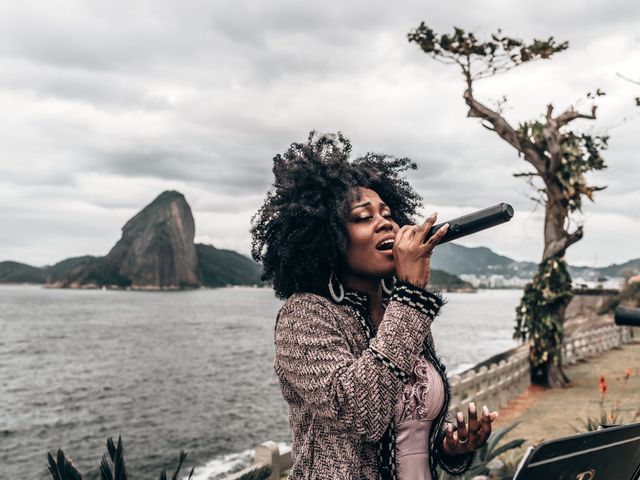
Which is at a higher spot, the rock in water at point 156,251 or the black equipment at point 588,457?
the rock in water at point 156,251

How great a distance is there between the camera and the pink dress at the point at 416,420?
183 centimetres

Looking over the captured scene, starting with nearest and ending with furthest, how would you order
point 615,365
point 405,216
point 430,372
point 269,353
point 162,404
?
point 430,372
point 405,216
point 615,365
point 162,404
point 269,353

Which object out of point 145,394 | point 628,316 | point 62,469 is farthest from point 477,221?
point 145,394

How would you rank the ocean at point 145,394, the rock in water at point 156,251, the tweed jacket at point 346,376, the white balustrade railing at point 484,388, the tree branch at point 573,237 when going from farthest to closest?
the rock in water at point 156,251 < the ocean at point 145,394 < the tree branch at point 573,237 < the white balustrade railing at point 484,388 < the tweed jacket at point 346,376

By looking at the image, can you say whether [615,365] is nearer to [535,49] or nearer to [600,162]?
[600,162]

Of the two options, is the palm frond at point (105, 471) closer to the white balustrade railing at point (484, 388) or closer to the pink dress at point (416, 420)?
the white balustrade railing at point (484, 388)

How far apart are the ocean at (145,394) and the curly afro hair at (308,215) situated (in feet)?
1.45

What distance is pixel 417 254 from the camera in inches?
68.6

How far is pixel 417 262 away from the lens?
5.70ft

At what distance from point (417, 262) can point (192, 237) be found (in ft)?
609

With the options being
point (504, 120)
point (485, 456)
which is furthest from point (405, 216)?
point (504, 120)

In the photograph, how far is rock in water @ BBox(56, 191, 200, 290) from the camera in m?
172

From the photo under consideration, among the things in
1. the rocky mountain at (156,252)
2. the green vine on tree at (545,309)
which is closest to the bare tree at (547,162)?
the green vine on tree at (545,309)

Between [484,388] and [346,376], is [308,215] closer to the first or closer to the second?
[346,376]
